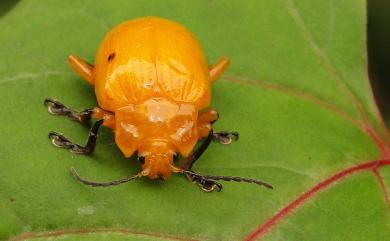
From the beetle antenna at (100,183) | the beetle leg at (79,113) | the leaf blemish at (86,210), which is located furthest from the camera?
the beetle leg at (79,113)

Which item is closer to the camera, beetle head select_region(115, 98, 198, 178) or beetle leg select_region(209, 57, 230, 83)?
beetle head select_region(115, 98, 198, 178)

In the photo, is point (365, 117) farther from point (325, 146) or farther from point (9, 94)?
point (9, 94)

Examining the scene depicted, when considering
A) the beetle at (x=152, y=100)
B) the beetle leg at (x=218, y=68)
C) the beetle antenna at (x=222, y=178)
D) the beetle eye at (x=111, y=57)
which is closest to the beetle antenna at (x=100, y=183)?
the beetle at (x=152, y=100)

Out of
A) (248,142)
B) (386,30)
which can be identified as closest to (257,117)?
(248,142)

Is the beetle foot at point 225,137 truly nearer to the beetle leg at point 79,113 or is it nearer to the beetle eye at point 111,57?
the beetle leg at point 79,113

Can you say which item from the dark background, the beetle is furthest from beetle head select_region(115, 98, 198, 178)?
the dark background

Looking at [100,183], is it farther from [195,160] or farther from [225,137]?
[225,137]

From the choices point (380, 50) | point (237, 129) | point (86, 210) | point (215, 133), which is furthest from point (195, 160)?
point (380, 50)

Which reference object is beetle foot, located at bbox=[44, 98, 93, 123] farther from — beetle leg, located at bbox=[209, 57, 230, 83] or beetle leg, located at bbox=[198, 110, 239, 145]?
beetle leg, located at bbox=[209, 57, 230, 83]
